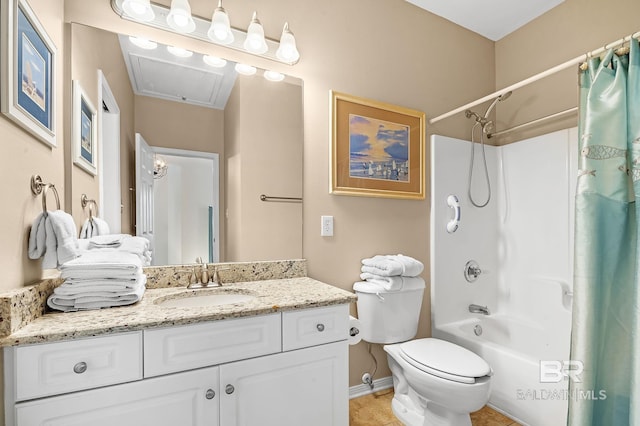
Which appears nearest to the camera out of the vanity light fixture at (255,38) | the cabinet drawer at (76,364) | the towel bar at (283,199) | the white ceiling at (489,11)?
the cabinet drawer at (76,364)

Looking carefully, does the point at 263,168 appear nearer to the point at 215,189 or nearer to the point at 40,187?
the point at 215,189

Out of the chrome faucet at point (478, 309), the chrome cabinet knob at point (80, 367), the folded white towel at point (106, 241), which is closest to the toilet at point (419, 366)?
the chrome faucet at point (478, 309)

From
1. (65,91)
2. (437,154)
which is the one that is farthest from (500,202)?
(65,91)

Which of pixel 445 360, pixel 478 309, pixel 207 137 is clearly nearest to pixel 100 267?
pixel 207 137

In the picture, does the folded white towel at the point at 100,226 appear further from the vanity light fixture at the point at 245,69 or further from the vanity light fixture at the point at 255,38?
the vanity light fixture at the point at 255,38

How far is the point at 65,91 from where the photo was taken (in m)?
1.18

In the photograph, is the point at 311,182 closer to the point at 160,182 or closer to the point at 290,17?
the point at 160,182

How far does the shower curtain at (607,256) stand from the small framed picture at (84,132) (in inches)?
79.7

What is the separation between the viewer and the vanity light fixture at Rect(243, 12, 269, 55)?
59.5 inches

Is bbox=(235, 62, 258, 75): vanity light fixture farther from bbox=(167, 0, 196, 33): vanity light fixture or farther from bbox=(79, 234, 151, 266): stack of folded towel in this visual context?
bbox=(79, 234, 151, 266): stack of folded towel

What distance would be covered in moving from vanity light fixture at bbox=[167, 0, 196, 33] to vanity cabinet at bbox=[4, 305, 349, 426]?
1291mm

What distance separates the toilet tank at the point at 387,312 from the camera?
1.72 meters

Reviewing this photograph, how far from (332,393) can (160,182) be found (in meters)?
1.18

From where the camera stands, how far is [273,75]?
5.41ft
